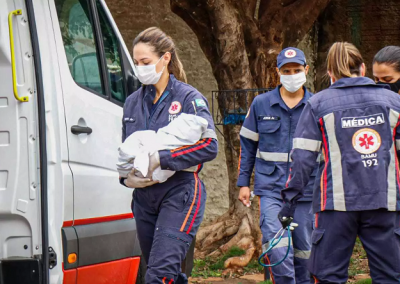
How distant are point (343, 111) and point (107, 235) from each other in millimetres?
1474

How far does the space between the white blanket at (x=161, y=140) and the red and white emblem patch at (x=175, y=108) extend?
0.25 ft

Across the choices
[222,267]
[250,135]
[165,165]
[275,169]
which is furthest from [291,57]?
[222,267]

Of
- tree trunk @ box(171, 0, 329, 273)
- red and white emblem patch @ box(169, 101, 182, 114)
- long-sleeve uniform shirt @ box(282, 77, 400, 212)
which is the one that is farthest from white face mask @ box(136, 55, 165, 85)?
tree trunk @ box(171, 0, 329, 273)

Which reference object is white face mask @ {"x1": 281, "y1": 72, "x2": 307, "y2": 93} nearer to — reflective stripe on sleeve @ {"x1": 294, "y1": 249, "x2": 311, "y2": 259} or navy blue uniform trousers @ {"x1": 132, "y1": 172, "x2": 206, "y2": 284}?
reflective stripe on sleeve @ {"x1": 294, "y1": 249, "x2": 311, "y2": 259}

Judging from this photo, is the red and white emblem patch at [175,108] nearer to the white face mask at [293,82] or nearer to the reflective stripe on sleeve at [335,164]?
the reflective stripe on sleeve at [335,164]

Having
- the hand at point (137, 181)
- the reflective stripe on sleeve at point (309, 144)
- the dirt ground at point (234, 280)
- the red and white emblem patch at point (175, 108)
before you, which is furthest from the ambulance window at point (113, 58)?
the dirt ground at point (234, 280)

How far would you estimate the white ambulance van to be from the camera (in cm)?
382

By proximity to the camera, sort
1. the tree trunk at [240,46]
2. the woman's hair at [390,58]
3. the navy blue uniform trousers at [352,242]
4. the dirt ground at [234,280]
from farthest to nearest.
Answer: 1. the tree trunk at [240,46]
2. the dirt ground at [234,280]
3. the woman's hair at [390,58]
4. the navy blue uniform trousers at [352,242]

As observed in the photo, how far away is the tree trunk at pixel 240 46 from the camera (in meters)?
7.51

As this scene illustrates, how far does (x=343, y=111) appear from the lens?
389 centimetres

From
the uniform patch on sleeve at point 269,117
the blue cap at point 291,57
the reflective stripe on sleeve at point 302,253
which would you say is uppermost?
the blue cap at point 291,57

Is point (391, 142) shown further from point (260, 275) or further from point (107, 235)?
point (260, 275)

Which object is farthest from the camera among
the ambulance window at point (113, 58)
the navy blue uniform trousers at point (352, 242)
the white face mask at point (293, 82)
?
the white face mask at point (293, 82)

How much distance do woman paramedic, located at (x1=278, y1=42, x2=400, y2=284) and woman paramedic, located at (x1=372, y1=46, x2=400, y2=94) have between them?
1.14 metres
